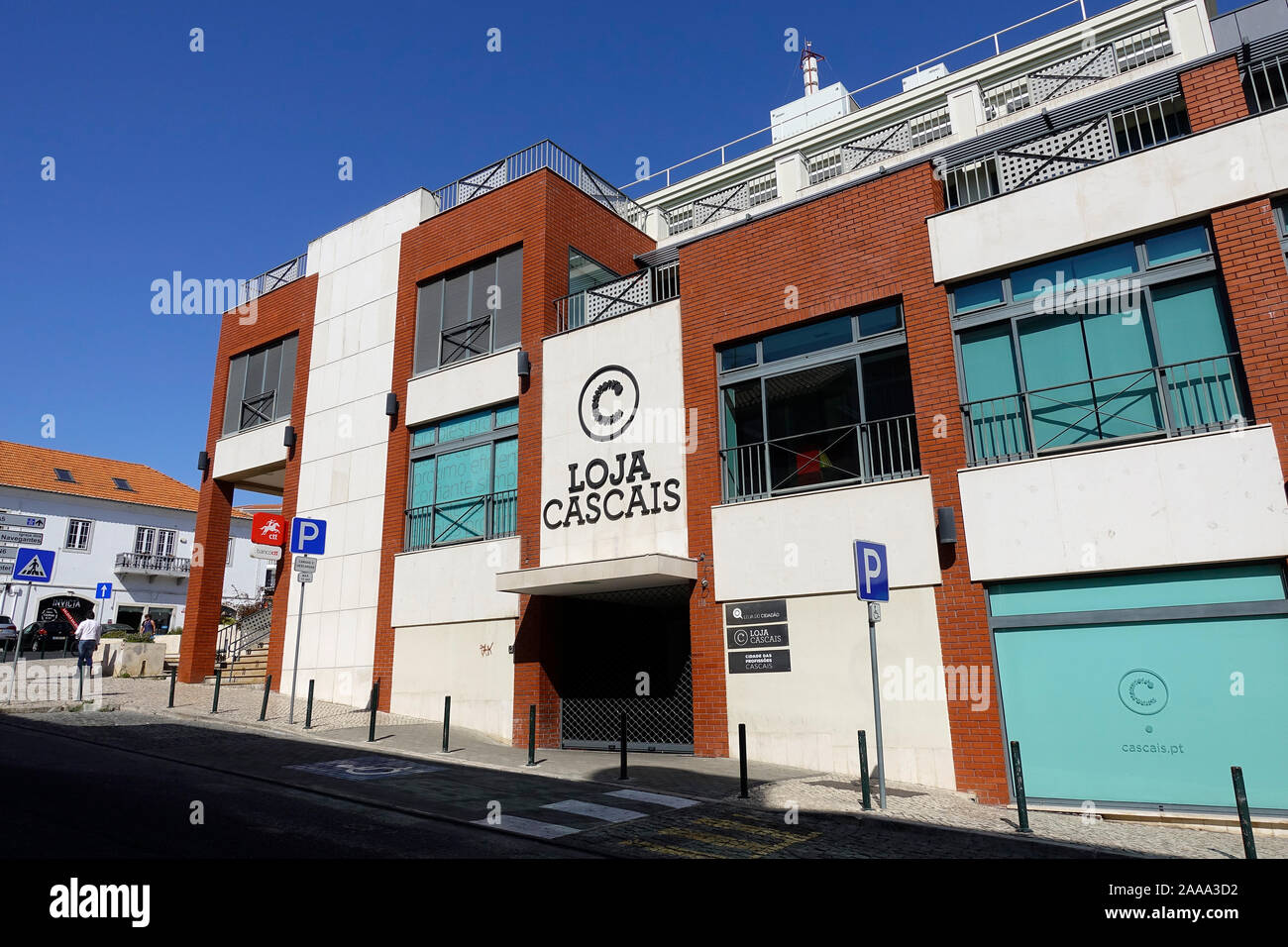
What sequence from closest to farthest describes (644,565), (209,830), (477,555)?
1. (209,830)
2. (644,565)
3. (477,555)

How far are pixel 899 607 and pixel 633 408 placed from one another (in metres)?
6.60

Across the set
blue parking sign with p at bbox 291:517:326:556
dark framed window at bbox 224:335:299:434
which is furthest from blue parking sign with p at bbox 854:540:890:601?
dark framed window at bbox 224:335:299:434

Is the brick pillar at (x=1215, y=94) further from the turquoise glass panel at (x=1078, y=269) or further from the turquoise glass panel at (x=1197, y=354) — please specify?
the turquoise glass panel at (x=1197, y=354)

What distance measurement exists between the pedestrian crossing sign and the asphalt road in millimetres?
7400

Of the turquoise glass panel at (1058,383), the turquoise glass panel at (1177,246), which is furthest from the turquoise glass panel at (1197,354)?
the turquoise glass panel at (1058,383)

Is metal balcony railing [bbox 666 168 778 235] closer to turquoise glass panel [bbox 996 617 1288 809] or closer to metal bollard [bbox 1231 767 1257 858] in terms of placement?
turquoise glass panel [bbox 996 617 1288 809]

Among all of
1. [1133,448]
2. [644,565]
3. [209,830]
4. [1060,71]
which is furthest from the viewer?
[1060,71]

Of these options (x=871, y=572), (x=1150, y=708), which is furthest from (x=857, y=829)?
(x=1150, y=708)

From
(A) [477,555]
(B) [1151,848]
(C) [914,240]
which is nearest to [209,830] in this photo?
(B) [1151,848]

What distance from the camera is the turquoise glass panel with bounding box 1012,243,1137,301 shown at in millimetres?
11922

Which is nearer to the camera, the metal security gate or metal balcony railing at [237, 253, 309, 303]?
the metal security gate
